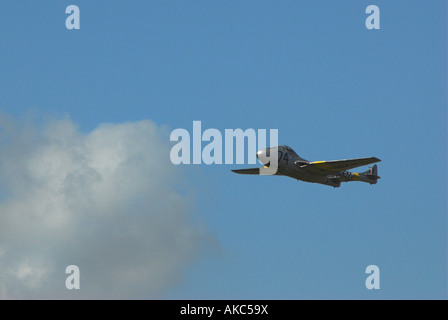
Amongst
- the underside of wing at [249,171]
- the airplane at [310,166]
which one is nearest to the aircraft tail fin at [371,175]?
the airplane at [310,166]

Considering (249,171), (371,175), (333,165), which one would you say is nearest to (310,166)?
(333,165)

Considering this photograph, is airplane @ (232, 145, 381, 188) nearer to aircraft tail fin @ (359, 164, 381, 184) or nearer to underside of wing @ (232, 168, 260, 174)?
underside of wing @ (232, 168, 260, 174)

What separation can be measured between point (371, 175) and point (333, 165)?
13148mm

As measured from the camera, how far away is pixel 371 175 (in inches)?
5217

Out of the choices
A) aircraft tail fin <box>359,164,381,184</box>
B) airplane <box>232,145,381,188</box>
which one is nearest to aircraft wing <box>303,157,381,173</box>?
airplane <box>232,145,381,188</box>

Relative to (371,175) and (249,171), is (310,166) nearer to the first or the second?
(249,171)

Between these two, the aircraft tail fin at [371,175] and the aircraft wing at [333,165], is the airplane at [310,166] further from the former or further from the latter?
the aircraft tail fin at [371,175]

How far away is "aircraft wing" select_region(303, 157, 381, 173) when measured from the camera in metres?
120
